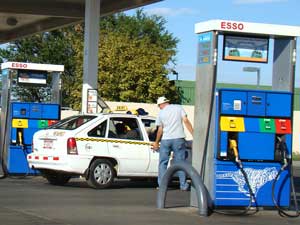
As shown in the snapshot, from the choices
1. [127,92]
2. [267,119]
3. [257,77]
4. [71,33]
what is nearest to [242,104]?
[267,119]

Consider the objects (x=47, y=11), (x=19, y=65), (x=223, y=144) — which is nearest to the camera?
(x=223, y=144)

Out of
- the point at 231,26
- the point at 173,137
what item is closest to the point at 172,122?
the point at 173,137

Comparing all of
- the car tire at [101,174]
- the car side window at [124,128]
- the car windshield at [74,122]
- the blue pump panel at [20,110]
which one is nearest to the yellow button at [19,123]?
the blue pump panel at [20,110]

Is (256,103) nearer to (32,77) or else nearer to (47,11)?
(32,77)

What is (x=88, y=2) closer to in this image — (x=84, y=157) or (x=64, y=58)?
(x=84, y=157)

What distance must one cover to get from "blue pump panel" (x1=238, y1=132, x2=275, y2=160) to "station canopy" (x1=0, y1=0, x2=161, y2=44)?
11338 millimetres

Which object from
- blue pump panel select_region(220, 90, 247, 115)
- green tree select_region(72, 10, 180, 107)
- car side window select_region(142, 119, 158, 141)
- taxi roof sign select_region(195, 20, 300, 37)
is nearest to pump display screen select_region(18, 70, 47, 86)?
car side window select_region(142, 119, 158, 141)

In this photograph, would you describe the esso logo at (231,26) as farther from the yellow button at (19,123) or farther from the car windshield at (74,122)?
the yellow button at (19,123)

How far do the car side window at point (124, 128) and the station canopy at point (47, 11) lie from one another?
280 inches

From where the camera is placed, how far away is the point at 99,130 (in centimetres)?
1501

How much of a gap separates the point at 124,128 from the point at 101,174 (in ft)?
4.29

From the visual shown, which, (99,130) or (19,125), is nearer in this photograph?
(99,130)

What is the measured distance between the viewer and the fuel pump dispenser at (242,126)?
1086cm

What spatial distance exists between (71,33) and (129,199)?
40.7 m
